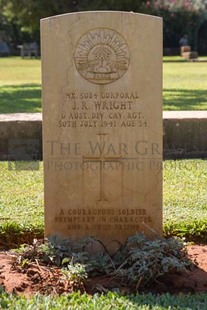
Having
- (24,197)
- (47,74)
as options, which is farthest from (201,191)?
(47,74)

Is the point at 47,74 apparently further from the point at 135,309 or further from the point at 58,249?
the point at 135,309

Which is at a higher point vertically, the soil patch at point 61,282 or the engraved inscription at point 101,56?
the engraved inscription at point 101,56

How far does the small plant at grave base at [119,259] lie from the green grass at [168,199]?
668mm

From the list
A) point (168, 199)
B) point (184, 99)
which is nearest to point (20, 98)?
point (184, 99)

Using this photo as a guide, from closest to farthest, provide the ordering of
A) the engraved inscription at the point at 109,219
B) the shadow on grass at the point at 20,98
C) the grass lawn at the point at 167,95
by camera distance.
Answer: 1. the engraved inscription at the point at 109,219
2. the shadow on grass at the point at 20,98
3. the grass lawn at the point at 167,95

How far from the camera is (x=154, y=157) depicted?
4.73 meters

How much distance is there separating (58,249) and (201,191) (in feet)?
8.02

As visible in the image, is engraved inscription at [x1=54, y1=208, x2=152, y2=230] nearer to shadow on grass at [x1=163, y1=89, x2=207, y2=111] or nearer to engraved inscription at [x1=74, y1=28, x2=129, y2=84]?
engraved inscription at [x1=74, y1=28, x2=129, y2=84]

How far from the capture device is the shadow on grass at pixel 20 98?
12516mm

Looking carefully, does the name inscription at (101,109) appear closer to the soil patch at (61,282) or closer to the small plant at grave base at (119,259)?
the small plant at grave base at (119,259)

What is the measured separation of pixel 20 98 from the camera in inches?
578

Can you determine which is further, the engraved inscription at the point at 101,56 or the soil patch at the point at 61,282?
the engraved inscription at the point at 101,56

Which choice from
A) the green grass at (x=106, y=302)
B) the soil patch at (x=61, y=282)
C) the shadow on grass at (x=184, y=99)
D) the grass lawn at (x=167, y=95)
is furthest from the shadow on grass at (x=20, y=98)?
the green grass at (x=106, y=302)

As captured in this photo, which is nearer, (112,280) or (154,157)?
(112,280)
